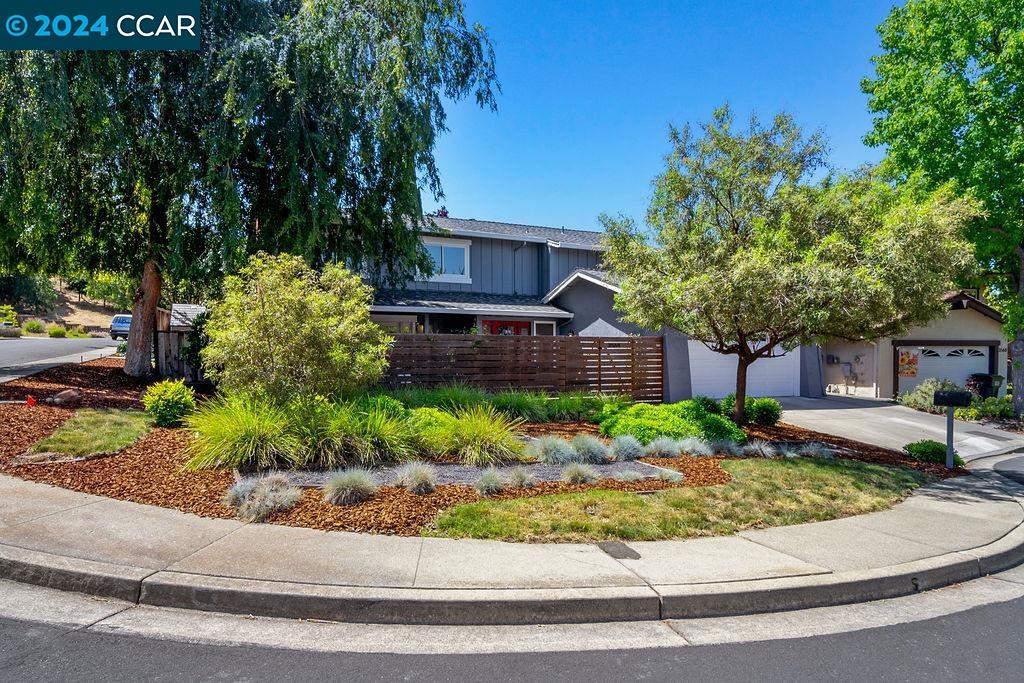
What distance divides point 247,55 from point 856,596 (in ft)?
42.8

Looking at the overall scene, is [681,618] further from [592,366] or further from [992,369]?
[992,369]

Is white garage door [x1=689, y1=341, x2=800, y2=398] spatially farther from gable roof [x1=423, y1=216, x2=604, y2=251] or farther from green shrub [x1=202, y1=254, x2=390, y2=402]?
green shrub [x1=202, y1=254, x2=390, y2=402]

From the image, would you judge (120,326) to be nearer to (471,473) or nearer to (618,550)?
(471,473)

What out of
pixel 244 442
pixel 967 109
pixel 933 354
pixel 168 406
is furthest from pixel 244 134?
pixel 933 354

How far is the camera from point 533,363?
14.4 meters

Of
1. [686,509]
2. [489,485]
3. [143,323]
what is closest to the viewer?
[686,509]

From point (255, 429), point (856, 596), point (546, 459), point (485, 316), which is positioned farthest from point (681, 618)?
point (485, 316)

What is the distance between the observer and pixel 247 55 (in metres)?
11.7

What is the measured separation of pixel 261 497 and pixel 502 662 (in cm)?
319

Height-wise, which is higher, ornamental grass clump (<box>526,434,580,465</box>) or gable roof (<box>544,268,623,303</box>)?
gable roof (<box>544,268,623,303</box>)

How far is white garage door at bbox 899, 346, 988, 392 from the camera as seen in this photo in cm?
1909

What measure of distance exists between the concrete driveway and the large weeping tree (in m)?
10.3

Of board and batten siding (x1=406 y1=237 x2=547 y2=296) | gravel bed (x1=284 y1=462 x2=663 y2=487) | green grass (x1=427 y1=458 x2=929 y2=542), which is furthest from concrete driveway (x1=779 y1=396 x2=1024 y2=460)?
board and batten siding (x1=406 y1=237 x2=547 y2=296)

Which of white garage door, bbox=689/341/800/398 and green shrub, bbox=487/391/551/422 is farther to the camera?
white garage door, bbox=689/341/800/398
